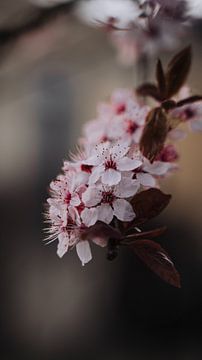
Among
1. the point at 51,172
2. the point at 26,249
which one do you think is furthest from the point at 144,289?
the point at 51,172

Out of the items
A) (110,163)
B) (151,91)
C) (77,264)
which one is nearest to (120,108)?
(151,91)

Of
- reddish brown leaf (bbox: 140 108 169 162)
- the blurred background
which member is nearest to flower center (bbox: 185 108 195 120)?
reddish brown leaf (bbox: 140 108 169 162)

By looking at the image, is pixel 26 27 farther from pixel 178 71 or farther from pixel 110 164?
pixel 110 164

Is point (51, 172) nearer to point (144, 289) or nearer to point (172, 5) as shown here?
point (144, 289)

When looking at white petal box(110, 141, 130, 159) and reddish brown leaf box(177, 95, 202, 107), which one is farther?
reddish brown leaf box(177, 95, 202, 107)

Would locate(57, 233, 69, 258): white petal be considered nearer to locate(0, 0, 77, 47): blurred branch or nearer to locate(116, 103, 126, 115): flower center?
locate(116, 103, 126, 115): flower center

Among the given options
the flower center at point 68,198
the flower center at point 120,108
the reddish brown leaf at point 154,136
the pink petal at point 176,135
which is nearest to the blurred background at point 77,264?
the flower center at point 120,108
